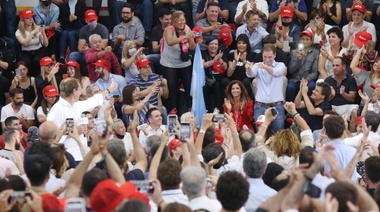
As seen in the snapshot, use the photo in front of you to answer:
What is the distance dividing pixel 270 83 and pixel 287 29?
5.28ft

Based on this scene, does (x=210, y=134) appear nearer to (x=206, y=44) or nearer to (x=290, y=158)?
(x=290, y=158)

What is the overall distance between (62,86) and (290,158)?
313 centimetres

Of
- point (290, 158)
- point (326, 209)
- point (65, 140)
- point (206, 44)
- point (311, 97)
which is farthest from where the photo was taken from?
point (206, 44)

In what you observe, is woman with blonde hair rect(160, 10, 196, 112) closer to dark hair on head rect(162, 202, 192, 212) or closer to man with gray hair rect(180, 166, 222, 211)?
man with gray hair rect(180, 166, 222, 211)

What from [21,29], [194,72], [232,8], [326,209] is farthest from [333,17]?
[326,209]

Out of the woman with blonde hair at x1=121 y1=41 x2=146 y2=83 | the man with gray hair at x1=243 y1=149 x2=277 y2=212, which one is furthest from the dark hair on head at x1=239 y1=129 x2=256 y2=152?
the woman with blonde hair at x1=121 y1=41 x2=146 y2=83

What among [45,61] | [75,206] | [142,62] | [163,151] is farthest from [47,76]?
[75,206]

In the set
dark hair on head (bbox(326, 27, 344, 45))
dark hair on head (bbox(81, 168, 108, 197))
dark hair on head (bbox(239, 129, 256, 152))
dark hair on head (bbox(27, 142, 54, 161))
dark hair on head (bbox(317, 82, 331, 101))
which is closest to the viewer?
dark hair on head (bbox(81, 168, 108, 197))

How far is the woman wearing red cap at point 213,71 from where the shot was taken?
53.0 feet

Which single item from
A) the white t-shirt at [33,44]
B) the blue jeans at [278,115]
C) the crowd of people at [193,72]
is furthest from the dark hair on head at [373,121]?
the white t-shirt at [33,44]

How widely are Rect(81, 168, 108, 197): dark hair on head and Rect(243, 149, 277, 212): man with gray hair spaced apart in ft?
5.06

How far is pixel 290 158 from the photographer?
35.9 feet

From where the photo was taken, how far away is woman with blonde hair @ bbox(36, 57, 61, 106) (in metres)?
15.9

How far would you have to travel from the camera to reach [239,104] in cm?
1538
